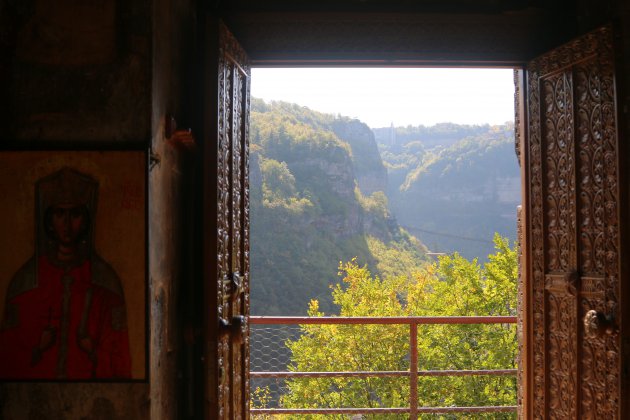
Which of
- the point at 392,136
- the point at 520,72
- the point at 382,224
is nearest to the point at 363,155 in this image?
the point at 382,224

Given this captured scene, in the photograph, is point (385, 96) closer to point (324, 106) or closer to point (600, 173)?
point (324, 106)

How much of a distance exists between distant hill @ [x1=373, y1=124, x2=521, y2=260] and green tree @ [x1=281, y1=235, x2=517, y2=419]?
23.1 metres

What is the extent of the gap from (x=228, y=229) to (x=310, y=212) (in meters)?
31.2

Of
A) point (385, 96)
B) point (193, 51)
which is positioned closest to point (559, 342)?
point (193, 51)

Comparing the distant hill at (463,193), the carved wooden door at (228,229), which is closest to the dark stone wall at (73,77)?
the carved wooden door at (228,229)

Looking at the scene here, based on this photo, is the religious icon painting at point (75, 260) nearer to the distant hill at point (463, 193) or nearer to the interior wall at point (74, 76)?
the interior wall at point (74, 76)

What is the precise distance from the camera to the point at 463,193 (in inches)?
1688

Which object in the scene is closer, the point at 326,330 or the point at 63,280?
the point at 63,280

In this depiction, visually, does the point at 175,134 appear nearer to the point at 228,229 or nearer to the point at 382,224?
the point at 228,229

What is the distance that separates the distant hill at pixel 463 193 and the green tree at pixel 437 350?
2306cm

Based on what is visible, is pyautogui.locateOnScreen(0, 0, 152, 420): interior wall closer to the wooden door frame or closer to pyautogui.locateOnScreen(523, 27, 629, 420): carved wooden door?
the wooden door frame

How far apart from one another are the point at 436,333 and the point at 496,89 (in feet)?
95.3

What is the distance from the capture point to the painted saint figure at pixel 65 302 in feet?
7.31

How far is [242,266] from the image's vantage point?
302 centimetres
